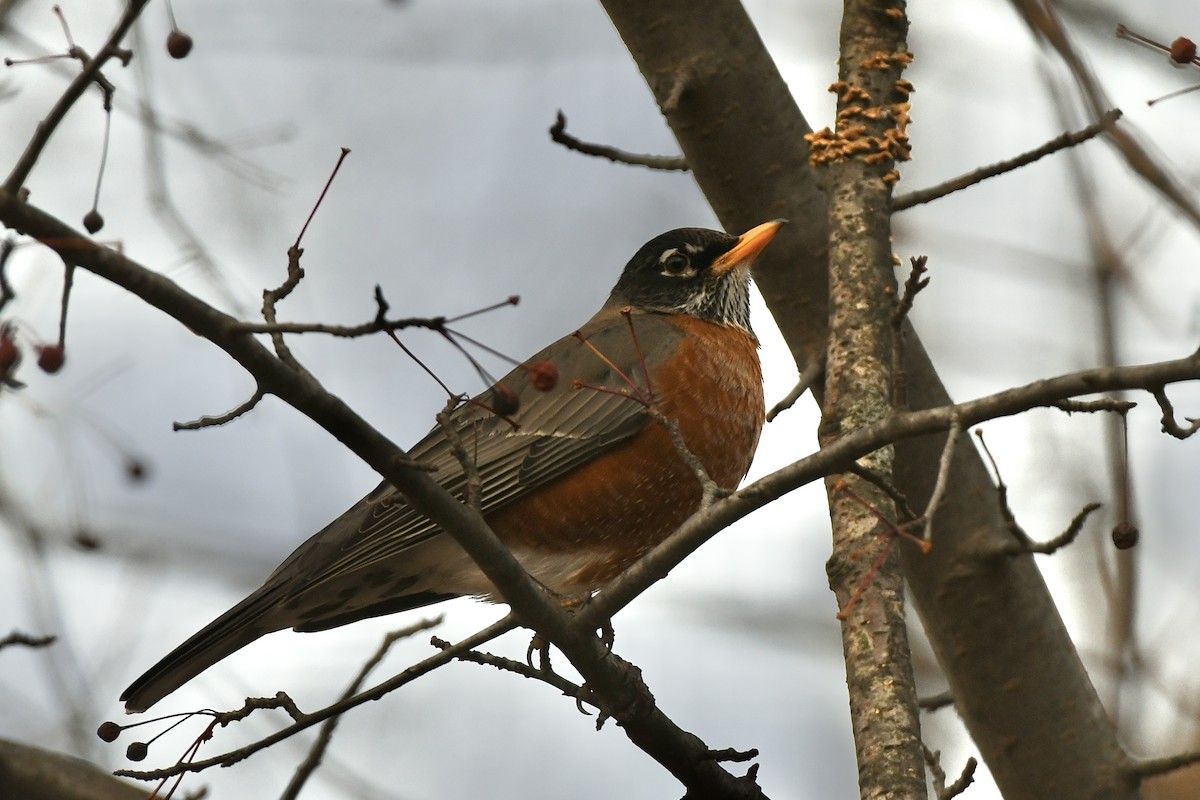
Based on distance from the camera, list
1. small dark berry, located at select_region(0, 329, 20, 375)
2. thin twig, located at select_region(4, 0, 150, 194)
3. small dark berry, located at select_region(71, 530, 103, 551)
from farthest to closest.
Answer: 1. small dark berry, located at select_region(71, 530, 103, 551)
2. small dark berry, located at select_region(0, 329, 20, 375)
3. thin twig, located at select_region(4, 0, 150, 194)

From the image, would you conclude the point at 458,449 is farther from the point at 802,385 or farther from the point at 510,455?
the point at 510,455

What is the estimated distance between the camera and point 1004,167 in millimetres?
4137

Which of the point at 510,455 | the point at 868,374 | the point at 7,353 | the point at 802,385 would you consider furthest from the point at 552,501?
the point at 7,353

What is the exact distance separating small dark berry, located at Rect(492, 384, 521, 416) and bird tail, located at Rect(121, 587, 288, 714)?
7.03ft

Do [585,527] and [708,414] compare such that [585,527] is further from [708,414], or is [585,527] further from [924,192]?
[924,192]

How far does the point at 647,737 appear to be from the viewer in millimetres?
3576

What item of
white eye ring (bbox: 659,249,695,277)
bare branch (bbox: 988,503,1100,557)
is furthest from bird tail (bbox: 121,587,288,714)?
white eye ring (bbox: 659,249,695,277)

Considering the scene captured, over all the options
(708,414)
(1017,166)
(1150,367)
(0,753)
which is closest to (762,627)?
(708,414)

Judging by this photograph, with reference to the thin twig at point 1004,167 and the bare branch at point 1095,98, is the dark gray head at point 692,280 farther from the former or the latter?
the bare branch at point 1095,98

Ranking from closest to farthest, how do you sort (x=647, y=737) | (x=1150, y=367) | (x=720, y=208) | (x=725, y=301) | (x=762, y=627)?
(x=1150, y=367) < (x=647, y=737) < (x=720, y=208) < (x=725, y=301) < (x=762, y=627)

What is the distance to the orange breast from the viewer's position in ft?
16.0

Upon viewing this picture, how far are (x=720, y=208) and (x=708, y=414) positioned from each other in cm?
80

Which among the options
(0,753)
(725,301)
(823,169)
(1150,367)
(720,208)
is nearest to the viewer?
(1150,367)

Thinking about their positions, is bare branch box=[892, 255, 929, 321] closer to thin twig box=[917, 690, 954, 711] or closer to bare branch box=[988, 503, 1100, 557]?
bare branch box=[988, 503, 1100, 557]
